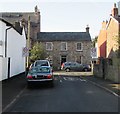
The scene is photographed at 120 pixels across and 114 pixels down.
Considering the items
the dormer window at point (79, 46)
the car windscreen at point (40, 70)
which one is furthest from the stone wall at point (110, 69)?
the dormer window at point (79, 46)

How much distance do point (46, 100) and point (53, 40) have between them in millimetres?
51449

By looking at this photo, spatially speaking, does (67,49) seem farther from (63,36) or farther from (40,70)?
(40,70)


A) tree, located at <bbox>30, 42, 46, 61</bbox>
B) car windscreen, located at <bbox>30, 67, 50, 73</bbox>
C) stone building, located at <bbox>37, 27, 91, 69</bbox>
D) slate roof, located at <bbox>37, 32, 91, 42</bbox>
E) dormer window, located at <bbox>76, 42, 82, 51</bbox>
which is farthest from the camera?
slate roof, located at <bbox>37, 32, 91, 42</bbox>

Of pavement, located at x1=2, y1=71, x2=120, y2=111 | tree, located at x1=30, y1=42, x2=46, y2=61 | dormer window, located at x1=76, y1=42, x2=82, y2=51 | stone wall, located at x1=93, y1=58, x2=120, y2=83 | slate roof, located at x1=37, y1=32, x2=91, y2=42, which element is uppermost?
slate roof, located at x1=37, y1=32, x2=91, y2=42

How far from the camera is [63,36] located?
220ft

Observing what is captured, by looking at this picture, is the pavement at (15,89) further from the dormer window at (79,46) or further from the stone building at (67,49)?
the dormer window at (79,46)

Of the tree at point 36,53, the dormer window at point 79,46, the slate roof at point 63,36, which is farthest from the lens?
the slate roof at point 63,36

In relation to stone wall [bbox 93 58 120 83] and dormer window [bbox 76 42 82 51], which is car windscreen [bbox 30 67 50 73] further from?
dormer window [bbox 76 42 82 51]

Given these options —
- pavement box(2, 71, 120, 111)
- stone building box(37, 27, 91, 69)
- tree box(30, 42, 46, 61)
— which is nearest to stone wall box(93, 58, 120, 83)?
pavement box(2, 71, 120, 111)

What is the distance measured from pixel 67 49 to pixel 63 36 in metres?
3.25

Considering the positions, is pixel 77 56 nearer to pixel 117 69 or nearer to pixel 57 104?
pixel 117 69

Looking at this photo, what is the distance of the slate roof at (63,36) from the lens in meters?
66.2

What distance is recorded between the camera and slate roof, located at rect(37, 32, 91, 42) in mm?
66188

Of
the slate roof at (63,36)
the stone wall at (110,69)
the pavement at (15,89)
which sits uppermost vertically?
the slate roof at (63,36)
